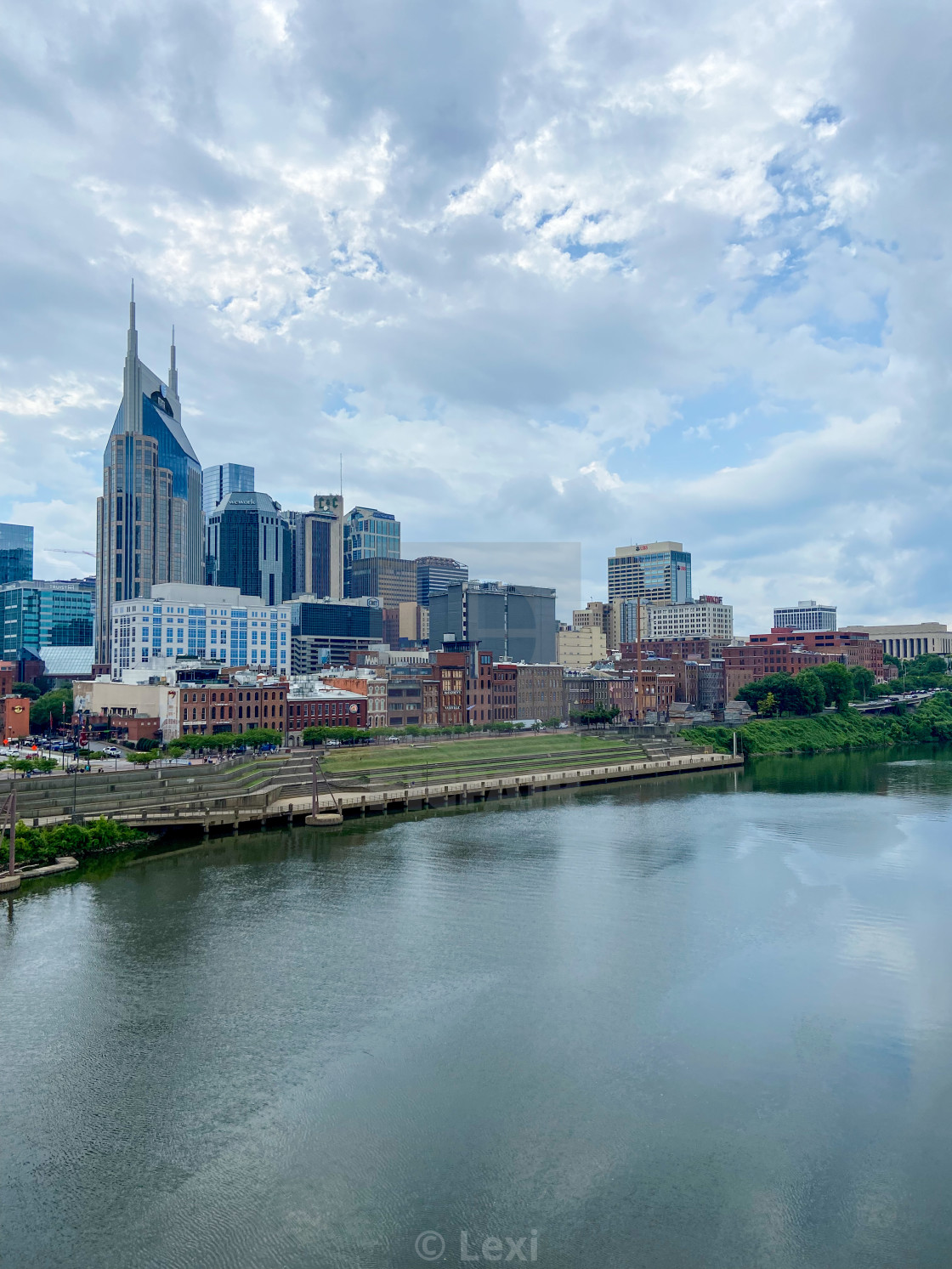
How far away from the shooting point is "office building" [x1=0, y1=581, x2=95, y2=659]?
188625 millimetres

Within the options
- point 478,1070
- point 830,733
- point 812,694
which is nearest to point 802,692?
point 812,694

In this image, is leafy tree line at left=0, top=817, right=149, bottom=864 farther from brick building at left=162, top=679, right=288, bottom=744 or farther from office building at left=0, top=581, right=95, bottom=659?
office building at left=0, top=581, right=95, bottom=659

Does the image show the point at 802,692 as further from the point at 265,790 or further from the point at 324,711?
the point at 265,790

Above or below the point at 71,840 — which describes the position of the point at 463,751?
above

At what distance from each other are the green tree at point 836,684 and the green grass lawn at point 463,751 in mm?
47475

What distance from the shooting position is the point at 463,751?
92.9 m

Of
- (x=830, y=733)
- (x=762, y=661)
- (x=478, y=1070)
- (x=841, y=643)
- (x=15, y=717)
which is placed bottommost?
(x=478, y=1070)

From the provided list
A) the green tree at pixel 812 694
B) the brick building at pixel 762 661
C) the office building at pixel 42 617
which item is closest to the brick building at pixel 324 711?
the green tree at pixel 812 694

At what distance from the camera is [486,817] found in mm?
69062

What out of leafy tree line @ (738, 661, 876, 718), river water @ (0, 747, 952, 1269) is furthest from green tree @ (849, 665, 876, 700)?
river water @ (0, 747, 952, 1269)

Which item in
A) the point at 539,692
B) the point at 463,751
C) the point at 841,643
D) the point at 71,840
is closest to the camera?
the point at 71,840

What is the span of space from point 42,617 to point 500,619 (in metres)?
95.2

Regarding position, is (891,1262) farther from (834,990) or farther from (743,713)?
(743,713)

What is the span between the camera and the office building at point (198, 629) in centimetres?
13338
